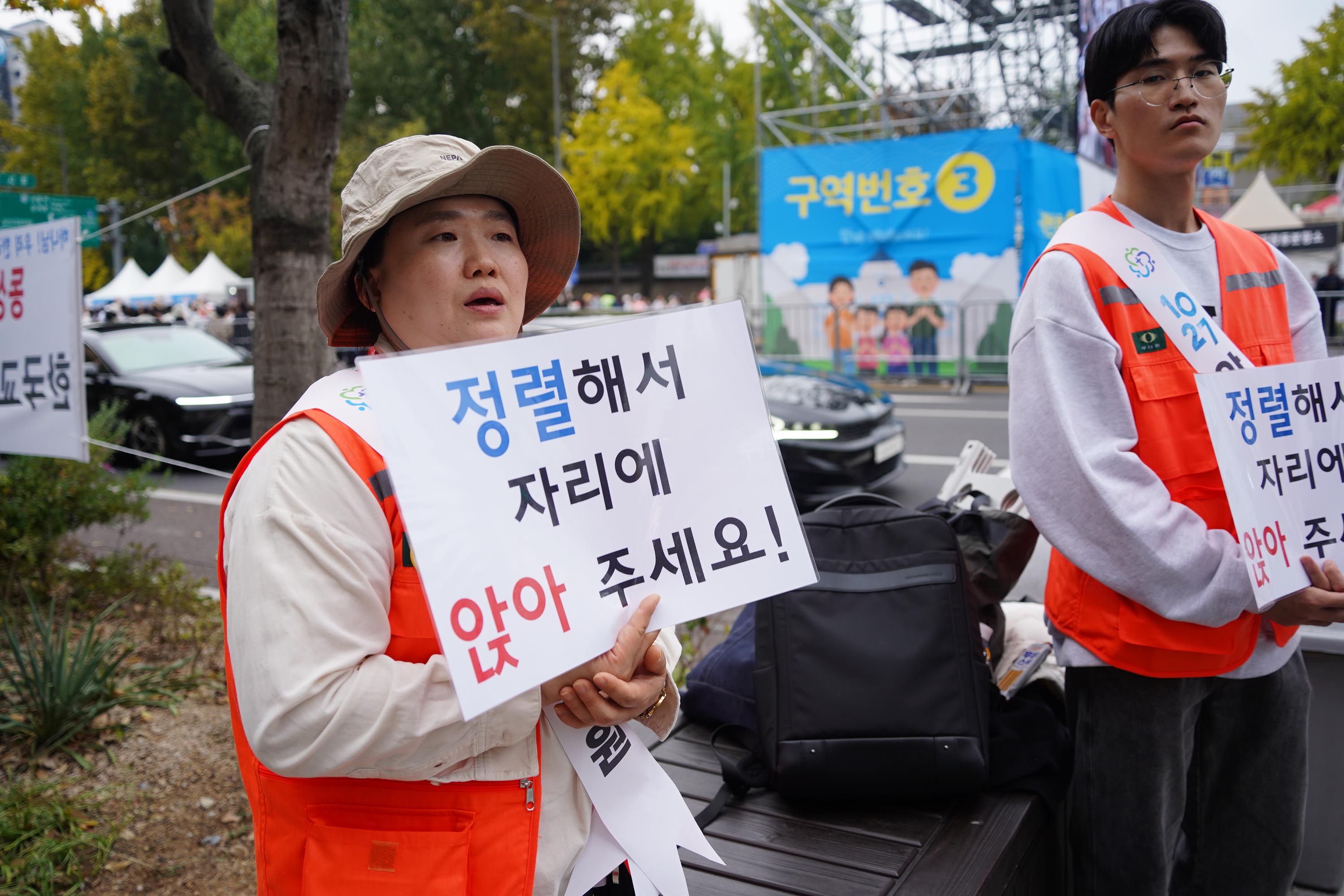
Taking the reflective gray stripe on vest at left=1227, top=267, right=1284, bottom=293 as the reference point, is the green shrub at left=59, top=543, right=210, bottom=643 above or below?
below

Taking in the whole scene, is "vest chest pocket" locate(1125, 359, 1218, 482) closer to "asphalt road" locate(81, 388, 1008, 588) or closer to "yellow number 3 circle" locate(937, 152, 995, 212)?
"asphalt road" locate(81, 388, 1008, 588)

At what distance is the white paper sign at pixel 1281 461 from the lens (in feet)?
5.82

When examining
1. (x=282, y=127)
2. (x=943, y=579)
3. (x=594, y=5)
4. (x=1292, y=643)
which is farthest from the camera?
(x=594, y=5)

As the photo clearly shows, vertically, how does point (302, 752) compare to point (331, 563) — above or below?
below

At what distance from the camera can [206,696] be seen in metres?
3.82

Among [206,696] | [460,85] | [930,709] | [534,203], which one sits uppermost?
[460,85]

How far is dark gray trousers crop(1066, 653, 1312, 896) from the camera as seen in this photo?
76.9 inches

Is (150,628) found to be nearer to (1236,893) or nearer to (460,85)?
(1236,893)

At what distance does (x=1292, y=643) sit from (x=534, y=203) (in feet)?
5.99

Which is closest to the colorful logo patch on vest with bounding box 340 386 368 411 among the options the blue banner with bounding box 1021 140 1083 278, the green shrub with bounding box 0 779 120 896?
the green shrub with bounding box 0 779 120 896

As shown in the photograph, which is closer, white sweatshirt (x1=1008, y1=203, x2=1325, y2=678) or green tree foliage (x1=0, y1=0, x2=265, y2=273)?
white sweatshirt (x1=1008, y1=203, x2=1325, y2=678)

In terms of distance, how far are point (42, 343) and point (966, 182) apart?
1519 centimetres

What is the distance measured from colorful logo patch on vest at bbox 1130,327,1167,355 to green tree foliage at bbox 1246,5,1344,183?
2876 centimetres

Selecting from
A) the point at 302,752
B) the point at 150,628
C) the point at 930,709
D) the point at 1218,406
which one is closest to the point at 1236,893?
the point at 930,709
